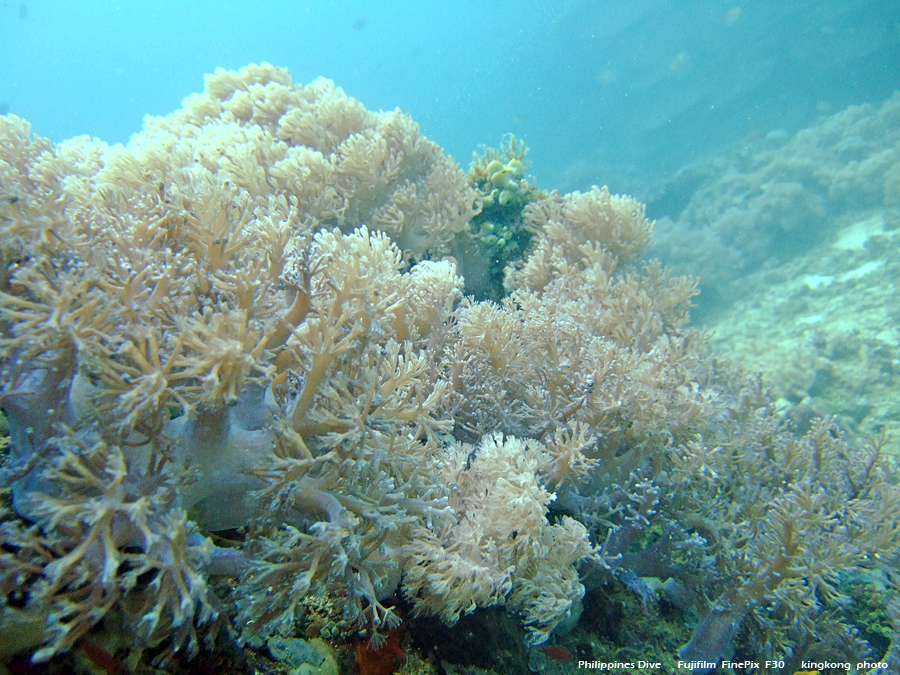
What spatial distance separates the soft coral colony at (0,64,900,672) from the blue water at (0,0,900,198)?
2505 centimetres

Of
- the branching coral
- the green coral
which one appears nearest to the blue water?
the green coral

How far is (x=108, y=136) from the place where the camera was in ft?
294

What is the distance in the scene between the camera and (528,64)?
7475 centimetres

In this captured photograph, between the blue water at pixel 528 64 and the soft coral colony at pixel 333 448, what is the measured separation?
25055 millimetres

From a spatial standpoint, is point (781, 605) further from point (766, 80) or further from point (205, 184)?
point (766, 80)

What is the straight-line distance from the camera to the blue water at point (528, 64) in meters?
36.6

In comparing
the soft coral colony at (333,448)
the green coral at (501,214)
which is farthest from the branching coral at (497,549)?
the green coral at (501,214)

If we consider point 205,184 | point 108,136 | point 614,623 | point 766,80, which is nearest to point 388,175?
point 205,184

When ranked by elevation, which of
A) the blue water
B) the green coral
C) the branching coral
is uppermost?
the blue water

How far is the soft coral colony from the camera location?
4.76 feet

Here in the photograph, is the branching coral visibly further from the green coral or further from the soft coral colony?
the green coral

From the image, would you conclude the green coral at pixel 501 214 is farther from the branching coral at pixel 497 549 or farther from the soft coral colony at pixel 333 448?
the branching coral at pixel 497 549

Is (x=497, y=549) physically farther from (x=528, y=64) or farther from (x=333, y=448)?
(x=528, y=64)

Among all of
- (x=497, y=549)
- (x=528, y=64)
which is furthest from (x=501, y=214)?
(x=528, y=64)
